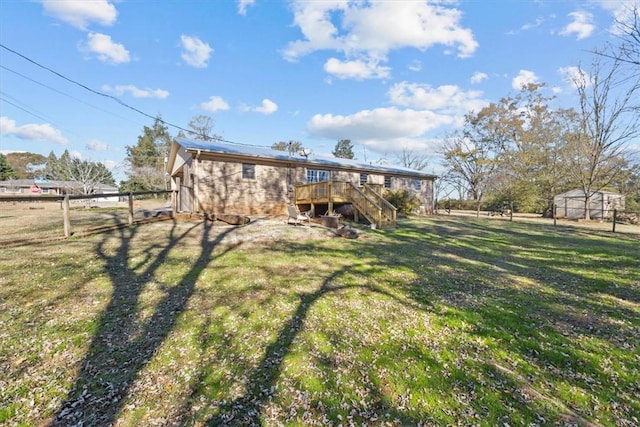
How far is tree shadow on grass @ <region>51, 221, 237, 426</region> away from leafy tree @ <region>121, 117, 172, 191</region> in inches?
1477

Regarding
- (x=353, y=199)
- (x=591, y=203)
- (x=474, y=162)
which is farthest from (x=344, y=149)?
(x=353, y=199)

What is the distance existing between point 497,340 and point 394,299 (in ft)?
5.26

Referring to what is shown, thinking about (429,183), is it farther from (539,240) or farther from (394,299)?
(394,299)

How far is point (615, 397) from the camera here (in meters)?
2.94

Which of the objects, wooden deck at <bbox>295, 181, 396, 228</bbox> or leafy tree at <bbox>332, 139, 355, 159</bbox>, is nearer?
wooden deck at <bbox>295, 181, 396, 228</bbox>

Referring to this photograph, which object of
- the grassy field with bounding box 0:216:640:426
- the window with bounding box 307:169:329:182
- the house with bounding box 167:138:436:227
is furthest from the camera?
the window with bounding box 307:169:329:182

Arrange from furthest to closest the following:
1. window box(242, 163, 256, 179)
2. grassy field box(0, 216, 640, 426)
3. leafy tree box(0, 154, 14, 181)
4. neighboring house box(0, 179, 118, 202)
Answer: leafy tree box(0, 154, 14, 181)
neighboring house box(0, 179, 118, 202)
window box(242, 163, 256, 179)
grassy field box(0, 216, 640, 426)

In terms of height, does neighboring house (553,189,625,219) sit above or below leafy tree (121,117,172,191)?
below

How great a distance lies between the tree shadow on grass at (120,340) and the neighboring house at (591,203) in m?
26.5

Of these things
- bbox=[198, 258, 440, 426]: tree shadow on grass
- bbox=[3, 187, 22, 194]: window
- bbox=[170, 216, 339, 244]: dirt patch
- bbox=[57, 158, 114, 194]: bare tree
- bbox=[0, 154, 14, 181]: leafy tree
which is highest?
bbox=[0, 154, 14, 181]: leafy tree

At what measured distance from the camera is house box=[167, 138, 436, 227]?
1405 cm

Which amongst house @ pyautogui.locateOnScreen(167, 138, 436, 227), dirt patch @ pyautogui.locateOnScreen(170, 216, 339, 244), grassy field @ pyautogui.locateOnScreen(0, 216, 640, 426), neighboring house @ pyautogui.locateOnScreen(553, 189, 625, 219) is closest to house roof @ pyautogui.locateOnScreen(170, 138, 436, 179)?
house @ pyautogui.locateOnScreen(167, 138, 436, 227)

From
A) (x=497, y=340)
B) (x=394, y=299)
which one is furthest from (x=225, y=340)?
(x=497, y=340)

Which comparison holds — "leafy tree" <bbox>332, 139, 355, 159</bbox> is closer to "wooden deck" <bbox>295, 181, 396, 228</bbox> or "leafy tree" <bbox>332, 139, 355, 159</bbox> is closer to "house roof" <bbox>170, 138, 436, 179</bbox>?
"house roof" <bbox>170, 138, 436, 179</bbox>
